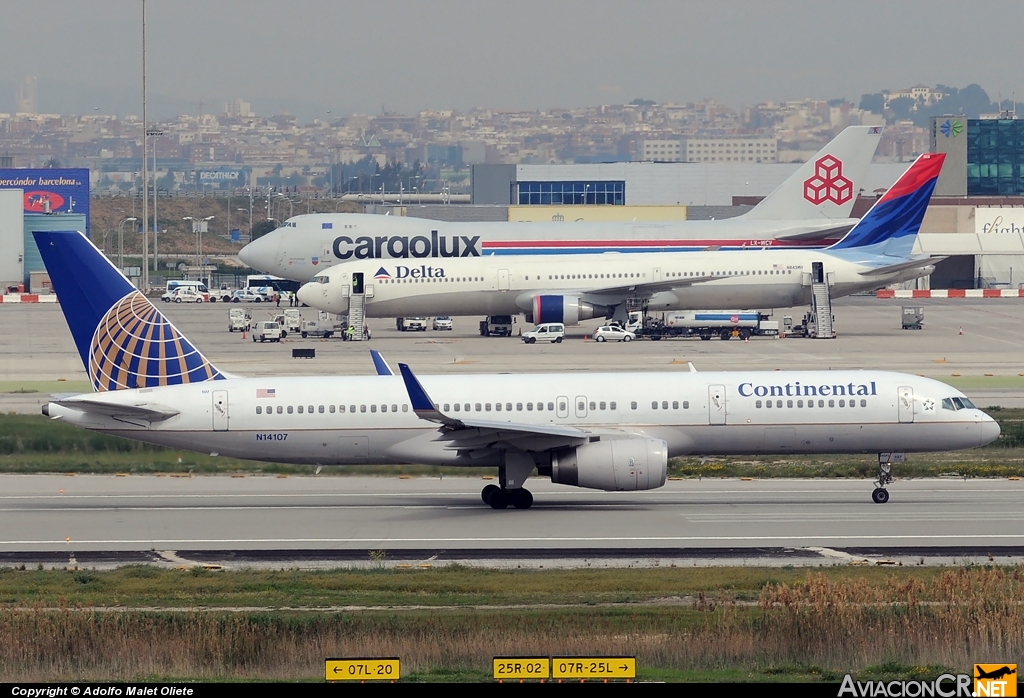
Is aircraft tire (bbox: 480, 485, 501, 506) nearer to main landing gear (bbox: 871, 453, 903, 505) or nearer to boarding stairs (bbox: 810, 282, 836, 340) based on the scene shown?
main landing gear (bbox: 871, 453, 903, 505)

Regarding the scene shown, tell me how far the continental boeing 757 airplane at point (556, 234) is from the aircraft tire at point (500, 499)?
6505cm

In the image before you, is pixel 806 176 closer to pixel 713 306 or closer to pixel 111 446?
pixel 713 306

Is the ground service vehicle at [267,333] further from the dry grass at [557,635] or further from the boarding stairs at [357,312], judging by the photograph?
the dry grass at [557,635]

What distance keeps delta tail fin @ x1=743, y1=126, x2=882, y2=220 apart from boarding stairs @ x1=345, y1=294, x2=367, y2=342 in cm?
3309

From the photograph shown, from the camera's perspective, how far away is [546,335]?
8112 centimetres

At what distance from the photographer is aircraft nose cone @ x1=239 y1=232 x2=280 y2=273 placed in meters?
104

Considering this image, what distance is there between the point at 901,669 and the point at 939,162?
7214cm

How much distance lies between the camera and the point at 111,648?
822 inches

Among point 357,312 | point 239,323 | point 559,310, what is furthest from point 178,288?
point 559,310

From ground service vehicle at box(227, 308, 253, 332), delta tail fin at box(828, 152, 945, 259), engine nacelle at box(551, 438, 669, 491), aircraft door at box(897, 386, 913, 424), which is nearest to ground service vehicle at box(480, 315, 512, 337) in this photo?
ground service vehicle at box(227, 308, 253, 332)

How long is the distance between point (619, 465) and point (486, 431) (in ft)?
10.7

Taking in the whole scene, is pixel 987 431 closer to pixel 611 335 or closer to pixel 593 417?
pixel 593 417

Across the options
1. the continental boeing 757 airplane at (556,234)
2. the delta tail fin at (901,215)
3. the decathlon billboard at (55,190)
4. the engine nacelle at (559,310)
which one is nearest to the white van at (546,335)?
the engine nacelle at (559,310)

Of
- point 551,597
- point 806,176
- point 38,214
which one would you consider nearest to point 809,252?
point 806,176
